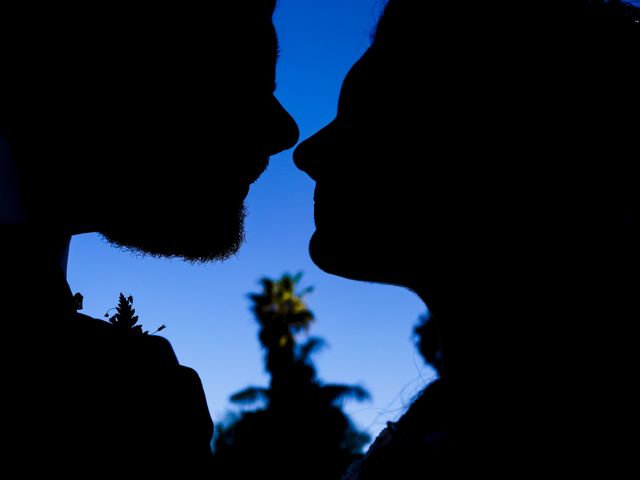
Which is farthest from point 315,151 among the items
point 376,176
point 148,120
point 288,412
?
point 288,412

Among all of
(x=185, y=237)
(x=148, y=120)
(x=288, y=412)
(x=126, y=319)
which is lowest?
(x=126, y=319)

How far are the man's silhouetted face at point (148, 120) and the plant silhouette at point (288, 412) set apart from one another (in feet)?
30.5

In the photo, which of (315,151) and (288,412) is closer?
(315,151)

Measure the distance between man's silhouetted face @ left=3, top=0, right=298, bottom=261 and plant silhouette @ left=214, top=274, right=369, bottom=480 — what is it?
9.29m

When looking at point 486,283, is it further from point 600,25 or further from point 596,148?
point 600,25

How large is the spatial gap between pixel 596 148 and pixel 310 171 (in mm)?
1519

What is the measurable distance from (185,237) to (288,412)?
1682 centimetres

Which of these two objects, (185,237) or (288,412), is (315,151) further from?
(288,412)

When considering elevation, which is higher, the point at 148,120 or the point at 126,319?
the point at 148,120

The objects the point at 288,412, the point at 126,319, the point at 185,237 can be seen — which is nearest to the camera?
the point at 126,319

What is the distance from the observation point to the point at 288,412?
18844 mm

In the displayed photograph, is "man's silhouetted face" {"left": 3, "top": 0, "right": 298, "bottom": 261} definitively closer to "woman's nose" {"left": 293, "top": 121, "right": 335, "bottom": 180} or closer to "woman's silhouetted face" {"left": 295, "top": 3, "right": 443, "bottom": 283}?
"woman's nose" {"left": 293, "top": 121, "right": 335, "bottom": 180}

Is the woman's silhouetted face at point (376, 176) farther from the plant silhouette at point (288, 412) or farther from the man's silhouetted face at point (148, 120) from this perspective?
the plant silhouette at point (288, 412)

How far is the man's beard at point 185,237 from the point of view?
306 cm
